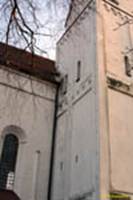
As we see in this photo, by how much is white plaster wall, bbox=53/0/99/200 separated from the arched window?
A: 164cm

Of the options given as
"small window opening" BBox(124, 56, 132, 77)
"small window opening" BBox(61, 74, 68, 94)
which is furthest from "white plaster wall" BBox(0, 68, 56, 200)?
"small window opening" BBox(124, 56, 132, 77)

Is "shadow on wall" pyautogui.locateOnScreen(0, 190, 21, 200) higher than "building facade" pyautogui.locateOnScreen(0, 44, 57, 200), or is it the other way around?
"building facade" pyautogui.locateOnScreen(0, 44, 57, 200)

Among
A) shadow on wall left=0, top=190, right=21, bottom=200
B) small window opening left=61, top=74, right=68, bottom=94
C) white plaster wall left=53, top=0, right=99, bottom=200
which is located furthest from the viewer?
small window opening left=61, top=74, right=68, bottom=94

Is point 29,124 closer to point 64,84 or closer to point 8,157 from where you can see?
point 8,157

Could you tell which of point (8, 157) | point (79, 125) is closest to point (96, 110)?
point (79, 125)

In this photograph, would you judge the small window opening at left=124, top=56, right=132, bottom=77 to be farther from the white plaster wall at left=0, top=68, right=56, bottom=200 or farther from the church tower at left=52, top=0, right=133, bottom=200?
the white plaster wall at left=0, top=68, right=56, bottom=200

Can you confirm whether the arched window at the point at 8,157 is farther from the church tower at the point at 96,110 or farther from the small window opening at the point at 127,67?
the small window opening at the point at 127,67

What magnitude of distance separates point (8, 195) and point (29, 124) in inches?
114

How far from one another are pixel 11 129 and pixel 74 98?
278 cm

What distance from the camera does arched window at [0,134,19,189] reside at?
33.4ft

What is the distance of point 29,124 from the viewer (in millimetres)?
11352

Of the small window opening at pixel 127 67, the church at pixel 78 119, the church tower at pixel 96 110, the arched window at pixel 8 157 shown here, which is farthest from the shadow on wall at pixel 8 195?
the small window opening at pixel 127 67

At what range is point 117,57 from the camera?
1108 centimetres

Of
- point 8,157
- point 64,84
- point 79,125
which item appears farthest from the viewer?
point 64,84
